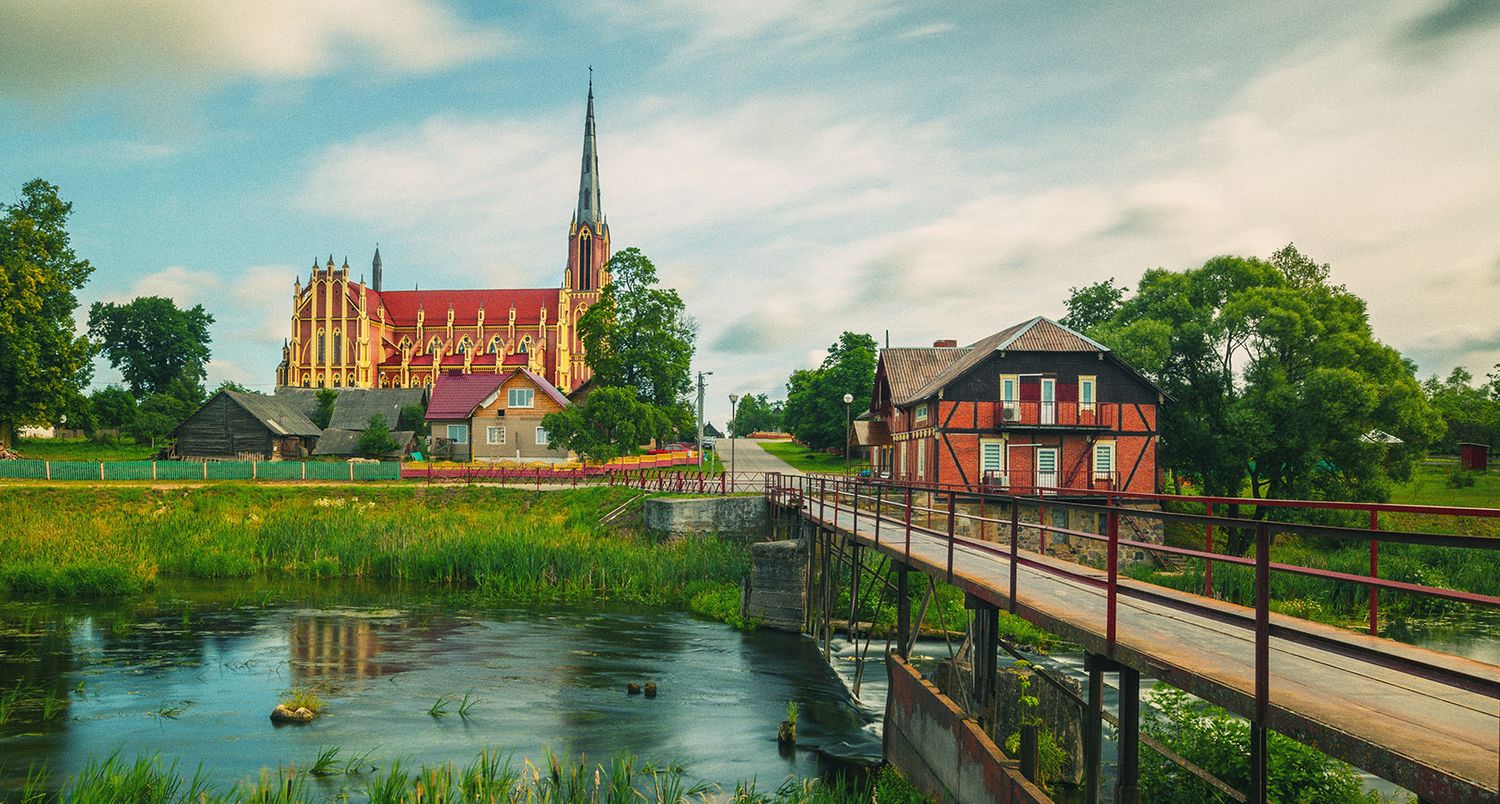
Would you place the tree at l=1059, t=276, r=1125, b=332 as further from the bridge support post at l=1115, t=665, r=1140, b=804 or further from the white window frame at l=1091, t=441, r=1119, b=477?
the bridge support post at l=1115, t=665, r=1140, b=804

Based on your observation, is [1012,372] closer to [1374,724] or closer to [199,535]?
[199,535]

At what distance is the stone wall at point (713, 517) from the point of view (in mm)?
33938

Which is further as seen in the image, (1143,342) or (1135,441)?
(1143,342)

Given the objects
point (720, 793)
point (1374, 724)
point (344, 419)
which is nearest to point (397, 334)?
point (344, 419)

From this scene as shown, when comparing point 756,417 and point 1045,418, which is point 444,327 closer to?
point 756,417

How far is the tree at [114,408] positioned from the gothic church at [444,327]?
34506 millimetres

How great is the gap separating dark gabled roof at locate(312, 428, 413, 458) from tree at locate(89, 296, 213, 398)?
164 feet

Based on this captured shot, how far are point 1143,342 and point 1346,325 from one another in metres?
9.34

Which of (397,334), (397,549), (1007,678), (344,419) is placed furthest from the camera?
(397,334)

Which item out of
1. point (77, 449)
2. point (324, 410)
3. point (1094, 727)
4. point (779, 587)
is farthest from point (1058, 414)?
point (77, 449)

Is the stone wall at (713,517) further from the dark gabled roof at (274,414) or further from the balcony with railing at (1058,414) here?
the dark gabled roof at (274,414)

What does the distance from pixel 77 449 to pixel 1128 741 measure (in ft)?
262

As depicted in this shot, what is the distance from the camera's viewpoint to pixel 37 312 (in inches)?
2068

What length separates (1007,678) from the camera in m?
12.0
